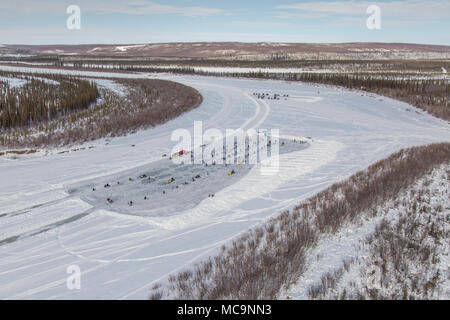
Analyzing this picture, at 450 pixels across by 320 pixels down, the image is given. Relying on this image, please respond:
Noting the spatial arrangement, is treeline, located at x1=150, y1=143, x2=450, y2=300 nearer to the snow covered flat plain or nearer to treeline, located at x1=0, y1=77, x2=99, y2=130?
the snow covered flat plain

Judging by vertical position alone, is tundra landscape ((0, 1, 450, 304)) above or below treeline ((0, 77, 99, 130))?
below

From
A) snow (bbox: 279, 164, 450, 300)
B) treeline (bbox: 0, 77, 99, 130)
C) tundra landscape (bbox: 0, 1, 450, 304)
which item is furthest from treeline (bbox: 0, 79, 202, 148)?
snow (bbox: 279, 164, 450, 300)

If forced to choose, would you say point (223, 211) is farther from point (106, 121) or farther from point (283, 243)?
point (106, 121)

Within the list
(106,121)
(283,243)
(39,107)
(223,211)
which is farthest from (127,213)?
(39,107)

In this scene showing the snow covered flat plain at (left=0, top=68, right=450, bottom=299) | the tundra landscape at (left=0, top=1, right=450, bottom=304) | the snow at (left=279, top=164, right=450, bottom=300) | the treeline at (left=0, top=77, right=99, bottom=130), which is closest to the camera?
the snow at (left=279, top=164, right=450, bottom=300)

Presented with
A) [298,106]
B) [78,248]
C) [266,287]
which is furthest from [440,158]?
[298,106]
